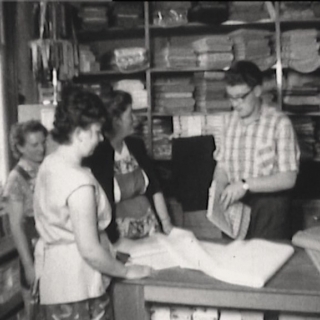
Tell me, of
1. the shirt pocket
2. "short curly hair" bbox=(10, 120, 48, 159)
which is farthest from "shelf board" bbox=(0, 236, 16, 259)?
the shirt pocket

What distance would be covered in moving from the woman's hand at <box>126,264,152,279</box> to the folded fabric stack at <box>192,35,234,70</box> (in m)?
2.51

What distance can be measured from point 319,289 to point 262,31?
2.76 meters

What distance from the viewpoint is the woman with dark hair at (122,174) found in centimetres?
230

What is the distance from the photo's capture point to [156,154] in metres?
4.05

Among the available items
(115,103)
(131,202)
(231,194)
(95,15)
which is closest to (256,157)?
(231,194)

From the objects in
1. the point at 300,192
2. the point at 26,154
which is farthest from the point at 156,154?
the point at 26,154

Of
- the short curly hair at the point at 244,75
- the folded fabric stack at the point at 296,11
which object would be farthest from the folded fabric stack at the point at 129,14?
the short curly hair at the point at 244,75

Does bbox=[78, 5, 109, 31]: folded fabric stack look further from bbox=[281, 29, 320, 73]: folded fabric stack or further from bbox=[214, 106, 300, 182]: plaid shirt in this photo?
bbox=[214, 106, 300, 182]: plaid shirt

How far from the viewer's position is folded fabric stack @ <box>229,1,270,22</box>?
12.7 ft

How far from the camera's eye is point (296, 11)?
3.76 meters

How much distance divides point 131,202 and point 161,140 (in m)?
1.67

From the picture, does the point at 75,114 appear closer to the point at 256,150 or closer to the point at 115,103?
the point at 115,103

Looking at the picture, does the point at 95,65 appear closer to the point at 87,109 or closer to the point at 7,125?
the point at 7,125

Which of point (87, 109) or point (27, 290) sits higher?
point (87, 109)
